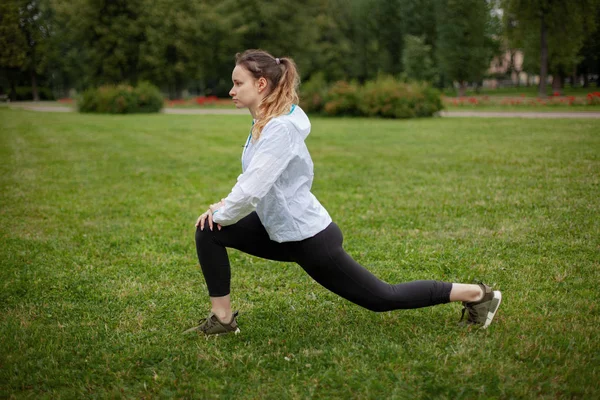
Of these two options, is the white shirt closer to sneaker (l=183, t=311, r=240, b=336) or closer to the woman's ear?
the woman's ear

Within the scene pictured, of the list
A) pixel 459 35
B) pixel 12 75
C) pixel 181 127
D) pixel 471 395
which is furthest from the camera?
pixel 12 75

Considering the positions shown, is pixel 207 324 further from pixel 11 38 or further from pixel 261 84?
pixel 11 38

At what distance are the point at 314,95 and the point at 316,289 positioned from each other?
20938 mm

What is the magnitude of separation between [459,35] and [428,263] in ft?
141

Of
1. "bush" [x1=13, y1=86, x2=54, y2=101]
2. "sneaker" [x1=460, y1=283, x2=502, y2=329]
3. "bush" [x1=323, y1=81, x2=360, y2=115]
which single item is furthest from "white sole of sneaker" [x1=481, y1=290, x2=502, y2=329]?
"bush" [x1=13, y1=86, x2=54, y2=101]

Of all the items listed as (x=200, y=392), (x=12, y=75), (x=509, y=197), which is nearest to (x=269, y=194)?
(x=200, y=392)

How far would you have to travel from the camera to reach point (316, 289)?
451cm

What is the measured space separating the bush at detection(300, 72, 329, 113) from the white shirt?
21.7m

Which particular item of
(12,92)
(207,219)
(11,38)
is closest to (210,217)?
(207,219)

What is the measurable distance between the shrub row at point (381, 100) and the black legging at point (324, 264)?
60.6ft

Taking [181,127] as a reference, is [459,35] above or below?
above

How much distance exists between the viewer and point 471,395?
2811 millimetres

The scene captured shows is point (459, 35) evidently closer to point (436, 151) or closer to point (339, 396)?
point (436, 151)

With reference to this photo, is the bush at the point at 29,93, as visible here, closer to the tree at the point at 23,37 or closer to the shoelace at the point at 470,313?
the tree at the point at 23,37
